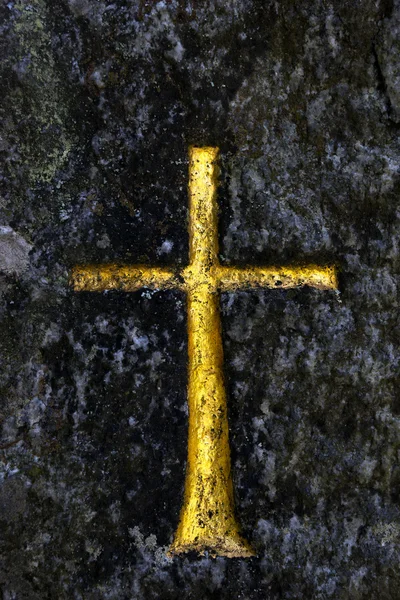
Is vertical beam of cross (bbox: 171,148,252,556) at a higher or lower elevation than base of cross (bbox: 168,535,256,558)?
higher

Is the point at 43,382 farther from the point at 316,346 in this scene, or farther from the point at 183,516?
the point at 316,346

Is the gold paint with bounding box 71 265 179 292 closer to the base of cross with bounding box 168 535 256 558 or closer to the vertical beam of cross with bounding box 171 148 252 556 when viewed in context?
the vertical beam of cross with bounding box 171 148 252 556

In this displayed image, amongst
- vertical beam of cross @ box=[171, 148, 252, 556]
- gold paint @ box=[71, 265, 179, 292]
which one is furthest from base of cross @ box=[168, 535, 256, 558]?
gold paint @ box=[71, 265, 179, 292]

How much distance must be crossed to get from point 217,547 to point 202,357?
0.53 meters

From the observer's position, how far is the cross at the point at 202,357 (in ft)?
5.68

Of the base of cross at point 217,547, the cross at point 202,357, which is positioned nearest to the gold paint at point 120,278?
the cross at point 202,357

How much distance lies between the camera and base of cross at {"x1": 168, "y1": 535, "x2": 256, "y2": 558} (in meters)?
1.75

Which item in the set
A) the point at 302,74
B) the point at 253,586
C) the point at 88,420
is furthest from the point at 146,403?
the point at 302,74

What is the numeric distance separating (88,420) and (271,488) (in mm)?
553

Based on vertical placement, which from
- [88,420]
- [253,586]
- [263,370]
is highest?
[263,370]

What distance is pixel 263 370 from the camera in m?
1.81

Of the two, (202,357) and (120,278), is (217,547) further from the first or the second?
(120,278)

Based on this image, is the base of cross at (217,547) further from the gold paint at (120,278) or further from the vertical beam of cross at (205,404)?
the gold paint at (120,278)

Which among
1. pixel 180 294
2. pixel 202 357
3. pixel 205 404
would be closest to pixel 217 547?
pixel 205 404
